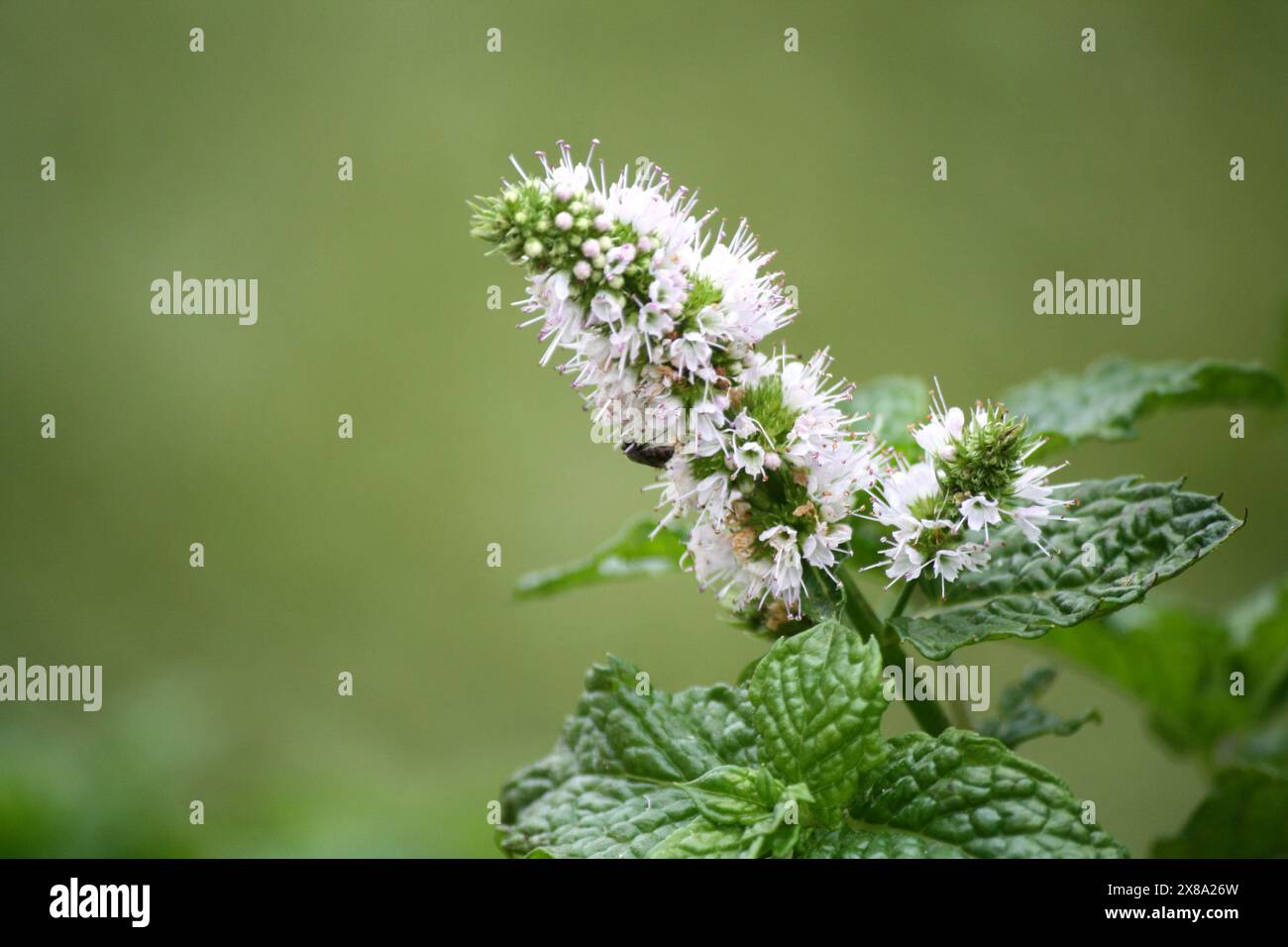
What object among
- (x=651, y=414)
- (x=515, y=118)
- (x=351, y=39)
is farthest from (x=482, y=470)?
(x=651, y=414)

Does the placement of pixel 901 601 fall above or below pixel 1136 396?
below

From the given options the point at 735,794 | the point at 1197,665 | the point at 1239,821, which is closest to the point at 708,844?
the point at 735,794

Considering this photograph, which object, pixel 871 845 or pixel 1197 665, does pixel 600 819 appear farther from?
pixel 1197 665

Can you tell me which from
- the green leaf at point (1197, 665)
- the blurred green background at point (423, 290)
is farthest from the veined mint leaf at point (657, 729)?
the blurred green background at point (423, 290)

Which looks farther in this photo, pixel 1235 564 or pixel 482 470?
pixel 482 470

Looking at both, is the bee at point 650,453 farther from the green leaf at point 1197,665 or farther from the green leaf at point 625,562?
the green leaf at point 1197,665

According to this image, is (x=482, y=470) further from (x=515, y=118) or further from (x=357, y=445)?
(x=515, y=118)
